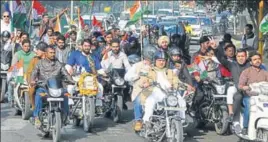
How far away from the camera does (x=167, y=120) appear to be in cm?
987

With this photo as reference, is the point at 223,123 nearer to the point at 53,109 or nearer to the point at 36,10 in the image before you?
the point at 53,109

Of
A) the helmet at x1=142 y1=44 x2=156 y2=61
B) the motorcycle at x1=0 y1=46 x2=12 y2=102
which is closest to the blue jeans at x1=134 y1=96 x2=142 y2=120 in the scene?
the helmet at x1=142 y1=44 x2=156 y2=61

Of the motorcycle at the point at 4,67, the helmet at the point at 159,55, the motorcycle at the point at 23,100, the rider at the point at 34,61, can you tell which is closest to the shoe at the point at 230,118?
the helmet at the point at 159,55

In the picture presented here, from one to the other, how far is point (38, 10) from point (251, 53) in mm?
10898

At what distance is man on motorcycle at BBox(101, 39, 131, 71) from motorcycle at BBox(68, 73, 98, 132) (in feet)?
4.18

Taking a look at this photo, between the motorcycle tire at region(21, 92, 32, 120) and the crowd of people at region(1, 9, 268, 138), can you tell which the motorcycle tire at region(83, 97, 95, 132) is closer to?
the crowd of people at region(1, 9, 268, 138)

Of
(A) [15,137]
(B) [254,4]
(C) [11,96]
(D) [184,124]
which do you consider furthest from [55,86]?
(B) [254,4]

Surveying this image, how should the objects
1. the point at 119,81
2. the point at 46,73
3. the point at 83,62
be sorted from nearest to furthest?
1. the point at 46,73
2. the point at 83,62
3. the point at 119,81

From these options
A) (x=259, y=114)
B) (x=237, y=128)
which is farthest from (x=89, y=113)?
(x=259, y=114)

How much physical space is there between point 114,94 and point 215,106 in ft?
7.42

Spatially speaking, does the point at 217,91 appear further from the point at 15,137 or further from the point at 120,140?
the point at 15,137

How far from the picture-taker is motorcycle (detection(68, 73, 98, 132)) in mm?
11836

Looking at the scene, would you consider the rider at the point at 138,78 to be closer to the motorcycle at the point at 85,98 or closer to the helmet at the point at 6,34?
the motorcycle at the point at 85,98

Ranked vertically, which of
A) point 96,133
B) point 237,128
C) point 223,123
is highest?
point 237,128
